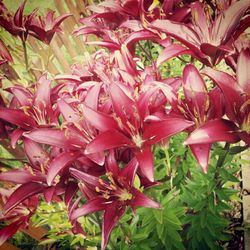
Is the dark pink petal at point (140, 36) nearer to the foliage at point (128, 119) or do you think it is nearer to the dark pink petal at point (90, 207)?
the foliage at point (128, 119)

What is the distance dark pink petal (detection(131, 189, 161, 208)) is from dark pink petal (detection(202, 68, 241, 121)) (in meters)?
0.25

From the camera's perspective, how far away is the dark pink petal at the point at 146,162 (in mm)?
695

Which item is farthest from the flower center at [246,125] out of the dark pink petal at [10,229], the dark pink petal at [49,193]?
the dark pink petal at [10,229]

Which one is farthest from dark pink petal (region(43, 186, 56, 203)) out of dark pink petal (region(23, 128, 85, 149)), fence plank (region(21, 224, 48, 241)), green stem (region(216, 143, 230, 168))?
fence plank (region(21, 224, 48, 241))

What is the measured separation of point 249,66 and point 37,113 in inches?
21.9

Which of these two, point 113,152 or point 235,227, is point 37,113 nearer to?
point 113,152

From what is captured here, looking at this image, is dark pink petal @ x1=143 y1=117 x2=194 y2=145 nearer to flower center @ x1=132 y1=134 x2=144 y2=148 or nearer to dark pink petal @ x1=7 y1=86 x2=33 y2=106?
flower center @ x1=132 y1=134 x2=144 y2=148

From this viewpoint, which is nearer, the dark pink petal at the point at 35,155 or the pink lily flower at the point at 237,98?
the pink lily flower at the point at 237,98

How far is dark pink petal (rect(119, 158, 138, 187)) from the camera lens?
2.39ft

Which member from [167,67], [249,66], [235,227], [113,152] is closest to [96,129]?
[113,152]

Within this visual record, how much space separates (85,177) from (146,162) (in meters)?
0.14

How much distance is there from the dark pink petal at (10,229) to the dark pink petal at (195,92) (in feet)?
1.93

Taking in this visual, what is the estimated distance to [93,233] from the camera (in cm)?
130

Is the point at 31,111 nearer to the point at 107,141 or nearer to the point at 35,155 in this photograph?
the point at 35,155
